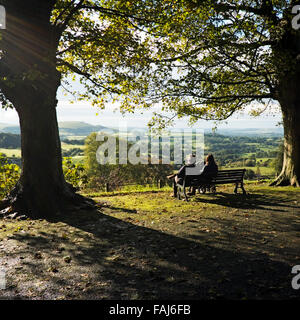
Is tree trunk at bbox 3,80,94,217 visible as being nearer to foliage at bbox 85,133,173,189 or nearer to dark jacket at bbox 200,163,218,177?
dark jacket at bbox 200,163,218,177

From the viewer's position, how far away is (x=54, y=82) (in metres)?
9.67

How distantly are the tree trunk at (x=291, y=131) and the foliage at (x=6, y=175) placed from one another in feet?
40.8

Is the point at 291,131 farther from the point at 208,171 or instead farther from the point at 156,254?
the point at 156,254

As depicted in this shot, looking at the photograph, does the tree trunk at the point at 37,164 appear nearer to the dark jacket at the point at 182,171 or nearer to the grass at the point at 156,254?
the grass at the point at 156,254

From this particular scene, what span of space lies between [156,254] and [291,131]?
11.4 metres

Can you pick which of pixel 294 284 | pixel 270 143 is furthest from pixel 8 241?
pixel 270 143

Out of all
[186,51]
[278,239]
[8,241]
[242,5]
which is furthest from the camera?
[186,51]

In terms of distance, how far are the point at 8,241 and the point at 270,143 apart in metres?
143

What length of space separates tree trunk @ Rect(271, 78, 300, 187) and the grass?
5.52 meters

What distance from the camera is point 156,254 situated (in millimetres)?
5582

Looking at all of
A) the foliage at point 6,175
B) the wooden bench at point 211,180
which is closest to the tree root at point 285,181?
the wooden bench at point 211,180

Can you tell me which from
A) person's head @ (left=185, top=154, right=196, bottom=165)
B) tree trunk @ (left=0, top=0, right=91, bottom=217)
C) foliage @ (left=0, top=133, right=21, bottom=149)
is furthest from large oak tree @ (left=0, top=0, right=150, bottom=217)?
foliage @ (left=0, top=133, right=21, bottom=149)

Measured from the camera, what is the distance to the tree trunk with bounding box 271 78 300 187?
1389 centimetres
